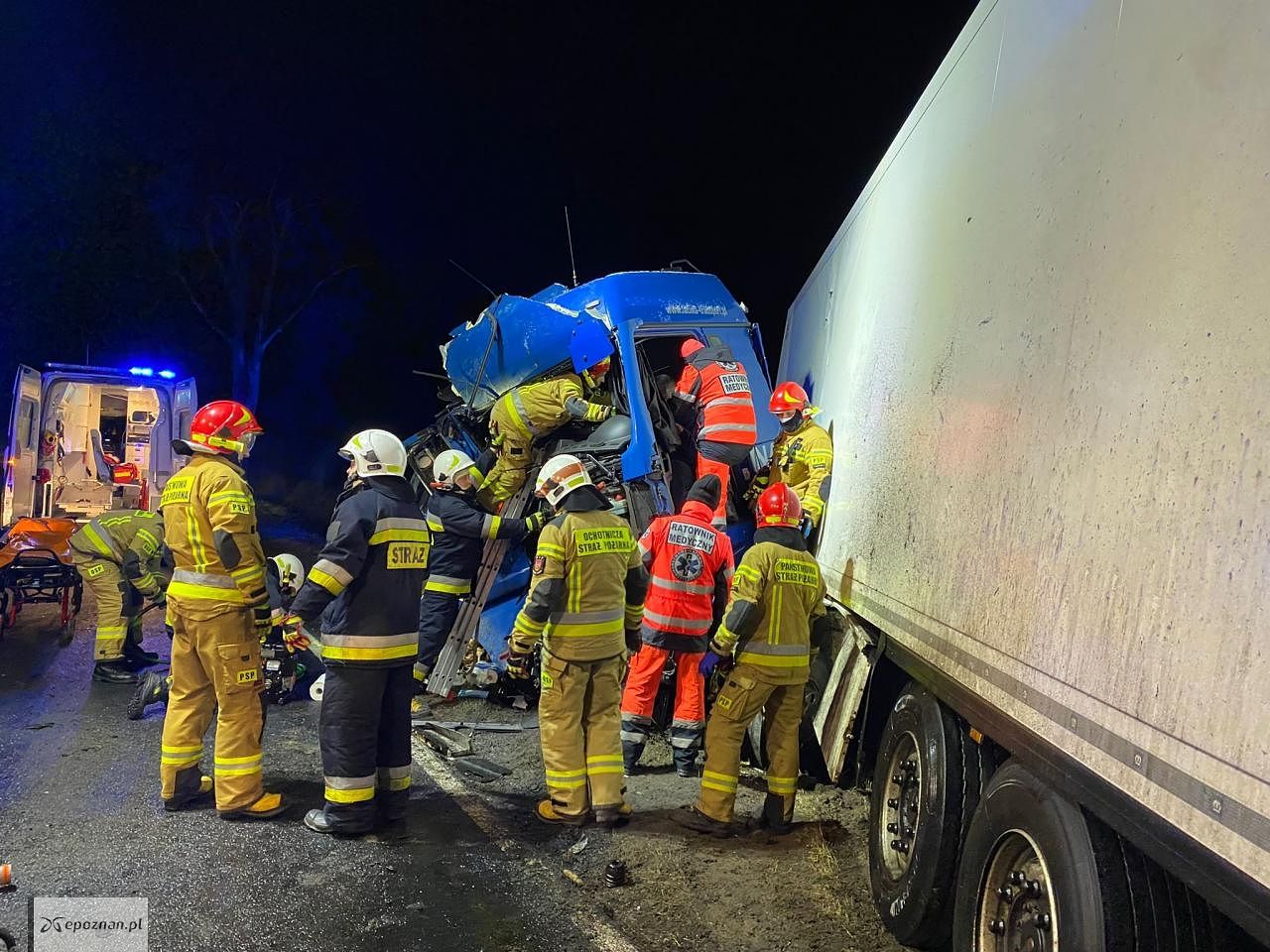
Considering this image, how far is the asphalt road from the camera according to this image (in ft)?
10.7

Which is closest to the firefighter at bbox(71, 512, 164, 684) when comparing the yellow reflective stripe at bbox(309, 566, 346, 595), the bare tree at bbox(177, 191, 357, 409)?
the yellow reflective stripe at bbox(309, 566, 346, 595)

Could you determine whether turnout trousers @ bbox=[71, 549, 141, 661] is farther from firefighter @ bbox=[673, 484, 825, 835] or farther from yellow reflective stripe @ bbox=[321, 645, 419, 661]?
firefighter @ bbox=[673, 484, 825, 835]

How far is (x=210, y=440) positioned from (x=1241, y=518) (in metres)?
4.44

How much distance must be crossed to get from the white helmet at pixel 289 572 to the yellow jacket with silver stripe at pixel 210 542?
1.09m

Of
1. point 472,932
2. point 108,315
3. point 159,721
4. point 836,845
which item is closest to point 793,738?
point 836,845

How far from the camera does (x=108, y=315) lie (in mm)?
19703

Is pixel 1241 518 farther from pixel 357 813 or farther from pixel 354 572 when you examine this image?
pixel 357 813

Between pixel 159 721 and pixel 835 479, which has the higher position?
pixel 835 479

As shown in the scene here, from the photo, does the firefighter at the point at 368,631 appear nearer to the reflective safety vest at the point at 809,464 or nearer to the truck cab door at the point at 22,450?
the reflective safety vest at the point at 809,464

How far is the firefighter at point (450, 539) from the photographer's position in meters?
6.23

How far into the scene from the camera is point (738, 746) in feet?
14.6

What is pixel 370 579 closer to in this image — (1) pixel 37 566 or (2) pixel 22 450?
(1) pixel 37 566

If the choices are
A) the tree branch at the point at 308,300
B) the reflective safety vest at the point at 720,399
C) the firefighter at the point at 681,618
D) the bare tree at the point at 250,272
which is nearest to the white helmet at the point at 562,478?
the firefighter at the point at 681,618

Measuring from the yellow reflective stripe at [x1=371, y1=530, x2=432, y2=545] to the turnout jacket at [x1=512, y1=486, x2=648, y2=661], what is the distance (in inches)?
23.2
